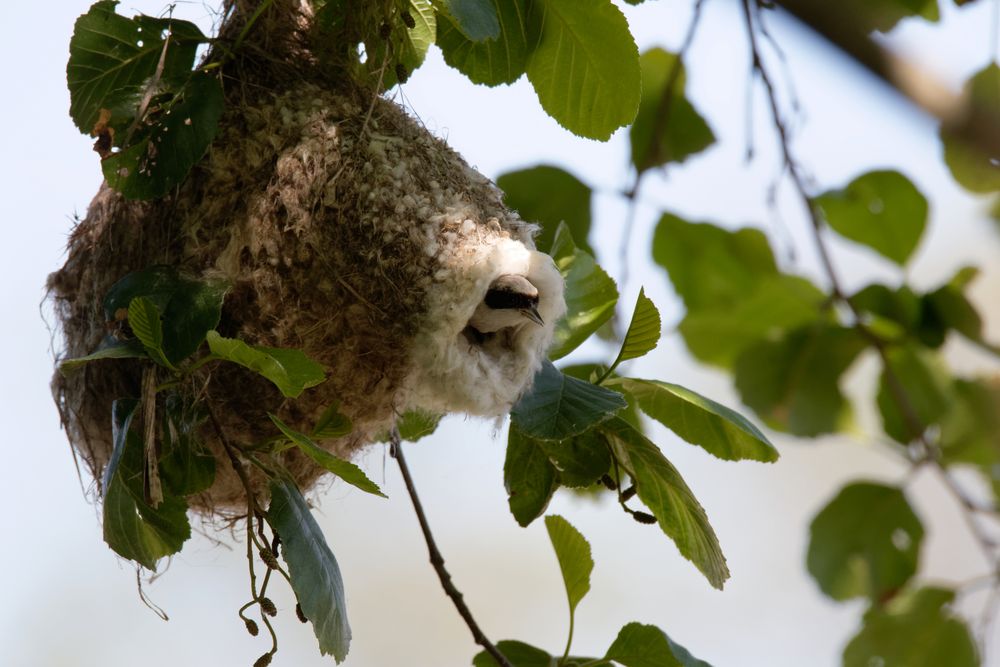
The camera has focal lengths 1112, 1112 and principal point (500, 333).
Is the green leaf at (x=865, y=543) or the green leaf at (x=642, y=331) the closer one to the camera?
the green leaf at (x=642, y=331)

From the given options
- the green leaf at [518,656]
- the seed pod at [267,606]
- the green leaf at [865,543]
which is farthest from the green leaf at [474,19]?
the green leaf at [865,543]

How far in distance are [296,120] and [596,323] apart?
47cm

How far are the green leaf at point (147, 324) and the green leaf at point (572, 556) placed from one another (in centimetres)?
52

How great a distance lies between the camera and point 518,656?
1.46 m

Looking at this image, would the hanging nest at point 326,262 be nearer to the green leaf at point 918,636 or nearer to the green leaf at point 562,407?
the green leaf at point 562,407

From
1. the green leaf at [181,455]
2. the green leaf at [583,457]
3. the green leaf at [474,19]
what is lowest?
the green leaf at [181,455]

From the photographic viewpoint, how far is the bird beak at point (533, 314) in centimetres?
131

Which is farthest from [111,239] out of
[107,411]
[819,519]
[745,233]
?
[819,519]

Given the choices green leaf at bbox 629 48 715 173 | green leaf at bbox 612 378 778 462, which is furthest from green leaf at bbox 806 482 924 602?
green leaf at bbox 612 378 778 462

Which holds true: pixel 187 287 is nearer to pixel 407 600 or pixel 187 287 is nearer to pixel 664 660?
pixel 664 660

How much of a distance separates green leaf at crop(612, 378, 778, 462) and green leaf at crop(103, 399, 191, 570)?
56cm

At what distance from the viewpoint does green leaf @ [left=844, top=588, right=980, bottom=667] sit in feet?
8.13

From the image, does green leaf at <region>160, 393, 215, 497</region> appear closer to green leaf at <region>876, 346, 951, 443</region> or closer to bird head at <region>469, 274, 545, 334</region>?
bird head at <region>469, 274, 545, 334</region>

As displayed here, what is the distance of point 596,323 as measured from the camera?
1.49 meters
